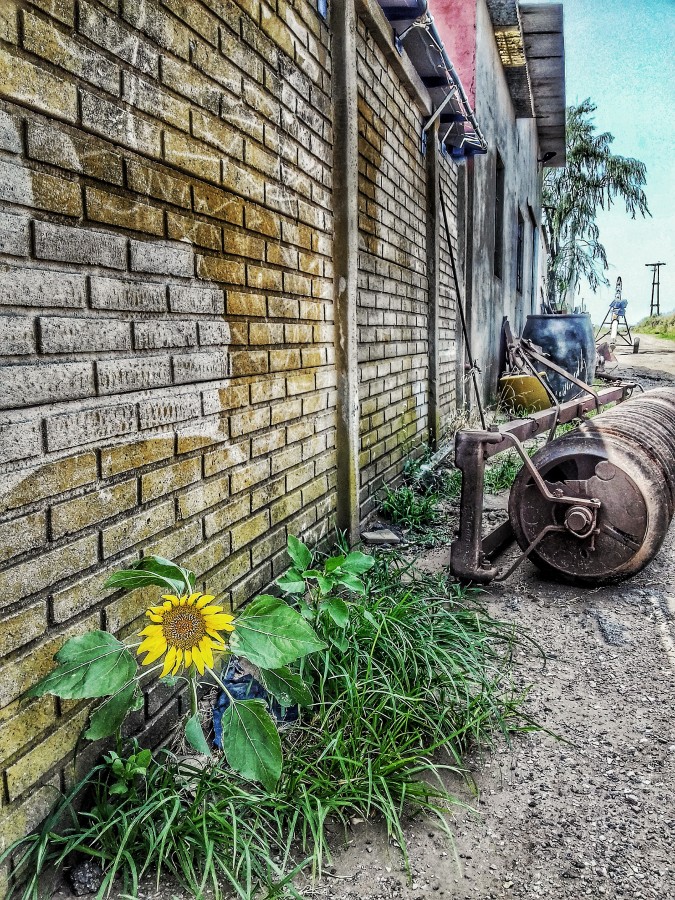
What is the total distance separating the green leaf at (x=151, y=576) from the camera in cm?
159

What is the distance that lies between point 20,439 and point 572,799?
1.71 m

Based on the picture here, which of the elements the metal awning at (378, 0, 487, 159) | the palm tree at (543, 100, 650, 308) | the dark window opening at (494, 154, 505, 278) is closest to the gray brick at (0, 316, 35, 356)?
the metal awning at (378, 0, 487, 159)

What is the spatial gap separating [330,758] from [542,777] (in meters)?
0.65

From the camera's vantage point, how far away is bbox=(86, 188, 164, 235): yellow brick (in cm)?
164

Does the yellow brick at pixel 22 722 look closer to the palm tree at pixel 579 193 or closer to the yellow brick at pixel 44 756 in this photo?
the yellow brick at pixel 44 756

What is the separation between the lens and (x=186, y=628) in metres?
1.62

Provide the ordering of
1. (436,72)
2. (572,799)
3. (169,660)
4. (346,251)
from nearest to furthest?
(169,660)
(572,799)
(346,251)
(436,72)

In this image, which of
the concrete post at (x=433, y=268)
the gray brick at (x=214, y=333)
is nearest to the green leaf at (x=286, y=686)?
the gray brick at (x=214, y=333)

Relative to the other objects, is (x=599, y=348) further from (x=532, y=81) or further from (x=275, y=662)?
(x=275, y=662)

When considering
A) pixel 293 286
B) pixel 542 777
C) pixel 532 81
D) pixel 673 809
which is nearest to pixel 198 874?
pixel 542 777

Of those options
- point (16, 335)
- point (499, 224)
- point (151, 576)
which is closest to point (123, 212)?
point (16, 335)

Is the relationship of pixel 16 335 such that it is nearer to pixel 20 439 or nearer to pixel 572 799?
pixel 20 439

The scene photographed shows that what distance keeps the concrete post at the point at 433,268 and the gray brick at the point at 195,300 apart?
384cm

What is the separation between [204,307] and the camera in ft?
7.13
